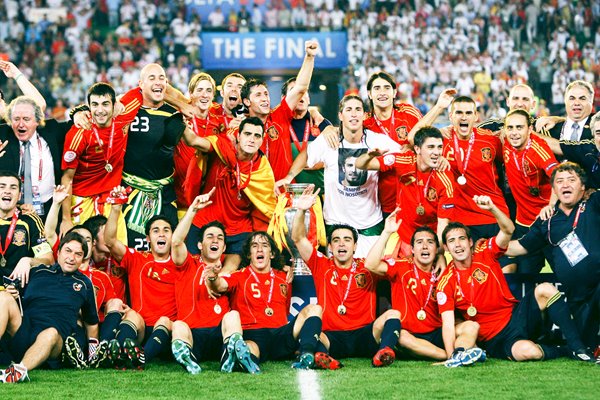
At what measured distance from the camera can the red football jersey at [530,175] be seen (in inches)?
296

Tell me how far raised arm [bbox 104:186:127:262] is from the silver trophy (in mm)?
1197

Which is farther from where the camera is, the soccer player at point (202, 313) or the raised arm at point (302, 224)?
the raised arm at point (302, 224)

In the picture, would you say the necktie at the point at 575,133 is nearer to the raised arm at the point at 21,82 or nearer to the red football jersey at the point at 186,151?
the red football jersey at the point at 186,151

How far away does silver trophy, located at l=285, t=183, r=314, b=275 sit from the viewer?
7.14m

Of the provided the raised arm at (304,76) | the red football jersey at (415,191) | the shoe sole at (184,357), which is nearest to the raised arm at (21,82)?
the raised arm at (304,76)

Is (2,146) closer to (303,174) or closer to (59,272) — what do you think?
(59,272)

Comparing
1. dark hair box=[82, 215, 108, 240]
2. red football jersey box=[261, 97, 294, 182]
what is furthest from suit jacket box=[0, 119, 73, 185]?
red football jersey box=[261, 97, 294, 182]

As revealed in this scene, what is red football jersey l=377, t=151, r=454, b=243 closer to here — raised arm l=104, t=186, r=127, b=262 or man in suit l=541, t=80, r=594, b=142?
man in suit l=541, t=80, r=594, b=142

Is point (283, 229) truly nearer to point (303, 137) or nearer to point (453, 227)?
point (303, 137)

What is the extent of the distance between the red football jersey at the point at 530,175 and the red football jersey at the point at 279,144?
175cm

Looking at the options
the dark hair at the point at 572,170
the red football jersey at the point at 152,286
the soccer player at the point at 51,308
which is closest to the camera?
the soccer player at the point at 51,308

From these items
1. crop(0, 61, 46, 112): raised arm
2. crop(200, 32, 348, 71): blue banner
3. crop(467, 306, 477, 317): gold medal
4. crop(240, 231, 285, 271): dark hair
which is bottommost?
crop(467, 306, 477, 317): gold medal

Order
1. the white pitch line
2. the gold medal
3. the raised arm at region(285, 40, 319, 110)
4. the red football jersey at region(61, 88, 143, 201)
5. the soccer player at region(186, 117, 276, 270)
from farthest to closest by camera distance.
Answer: the raised arm at region(285, 40, 319, 110)
the soccer player at region(186, 117, 276, 270)
the red football jersey at region(61, 88, 143, 201)
the gold medal
the white pitch line

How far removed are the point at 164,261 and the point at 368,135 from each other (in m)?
1.98
